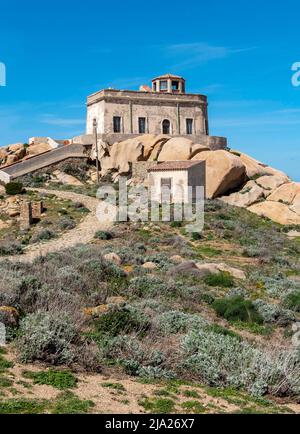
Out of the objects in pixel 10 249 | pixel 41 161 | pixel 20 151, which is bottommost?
pixel 10 249

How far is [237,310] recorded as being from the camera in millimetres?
15469

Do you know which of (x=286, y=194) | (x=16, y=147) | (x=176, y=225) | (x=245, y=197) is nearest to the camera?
(x=176, y=225)

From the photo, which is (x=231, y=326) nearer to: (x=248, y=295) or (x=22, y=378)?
(x=248, y=295)

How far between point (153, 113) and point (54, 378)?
141ft

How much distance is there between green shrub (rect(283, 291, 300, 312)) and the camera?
1705cm

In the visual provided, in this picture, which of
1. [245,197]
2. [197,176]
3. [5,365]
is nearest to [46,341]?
[5,365]

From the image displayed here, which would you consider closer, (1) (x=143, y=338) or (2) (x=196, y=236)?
(1) (x=143, y=338)

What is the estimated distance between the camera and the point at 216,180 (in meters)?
40.6

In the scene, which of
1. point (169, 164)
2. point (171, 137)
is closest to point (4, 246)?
point (169, 164)

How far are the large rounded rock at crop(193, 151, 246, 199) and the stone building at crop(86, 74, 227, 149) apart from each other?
7.68 m

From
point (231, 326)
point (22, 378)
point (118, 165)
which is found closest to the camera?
point (22, 378)

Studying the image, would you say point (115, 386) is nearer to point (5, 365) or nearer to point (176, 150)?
point (5, 365)

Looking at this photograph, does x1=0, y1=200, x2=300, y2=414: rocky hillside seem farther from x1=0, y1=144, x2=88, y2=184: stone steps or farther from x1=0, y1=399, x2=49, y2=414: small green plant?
x1=0, y1=144, x2=88, y2=184: stone steps
